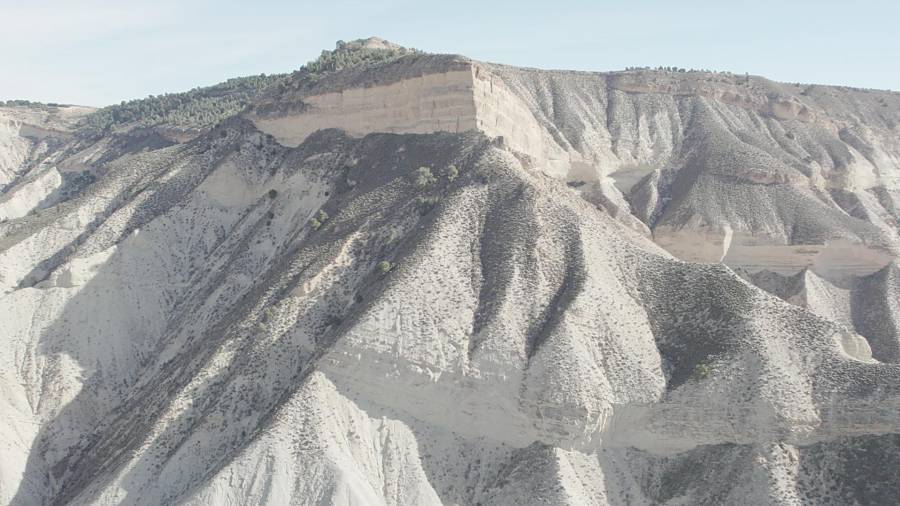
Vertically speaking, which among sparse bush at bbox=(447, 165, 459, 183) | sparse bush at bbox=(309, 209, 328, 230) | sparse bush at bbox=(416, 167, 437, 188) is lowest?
sparse bush at bbox=(309, 209, 328, 230)

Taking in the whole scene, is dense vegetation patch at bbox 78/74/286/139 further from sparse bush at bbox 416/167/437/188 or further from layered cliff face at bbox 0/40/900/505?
sparse bush at bbox 416/167/437/188

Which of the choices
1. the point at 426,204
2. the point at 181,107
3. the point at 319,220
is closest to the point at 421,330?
the point at 426,204

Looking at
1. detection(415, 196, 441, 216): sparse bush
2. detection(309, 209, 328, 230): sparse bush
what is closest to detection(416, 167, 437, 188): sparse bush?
detection(415, 196, 441, 216): sparse bush

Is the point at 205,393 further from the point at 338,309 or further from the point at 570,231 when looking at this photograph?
the point at 570,231

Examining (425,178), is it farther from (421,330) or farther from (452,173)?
(421,330)

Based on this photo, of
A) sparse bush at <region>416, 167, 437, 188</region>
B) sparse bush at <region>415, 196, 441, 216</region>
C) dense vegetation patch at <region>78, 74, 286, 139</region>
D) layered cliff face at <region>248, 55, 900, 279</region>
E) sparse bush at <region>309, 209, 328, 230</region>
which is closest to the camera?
sparse bush at <region>415, 196, 441, 216</region>

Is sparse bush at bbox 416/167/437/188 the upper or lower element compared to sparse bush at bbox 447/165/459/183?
lower

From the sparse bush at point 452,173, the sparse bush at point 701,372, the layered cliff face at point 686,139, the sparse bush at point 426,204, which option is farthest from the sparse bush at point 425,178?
the sparse bush at point 701,372
